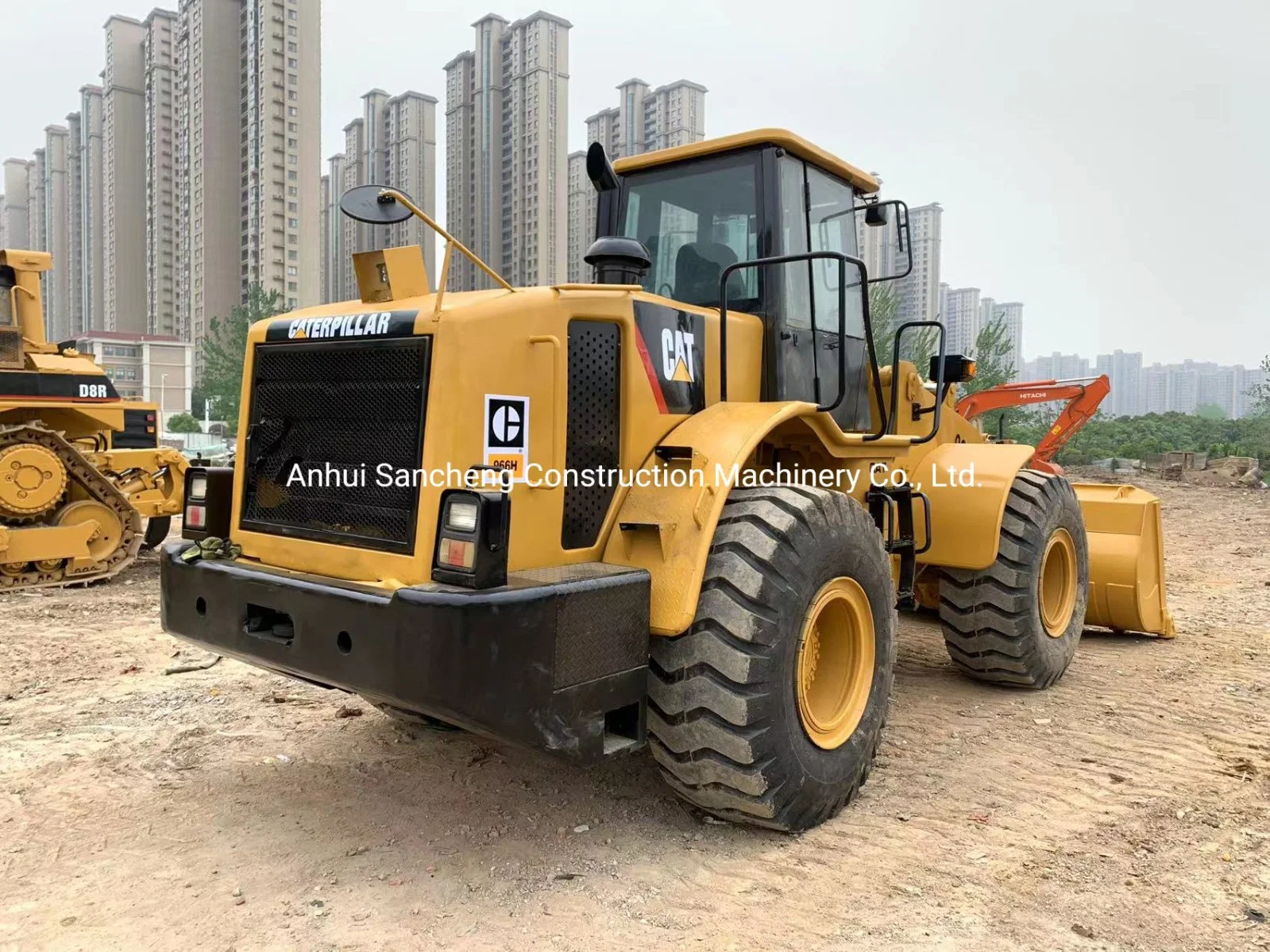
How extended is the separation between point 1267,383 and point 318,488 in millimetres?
29718

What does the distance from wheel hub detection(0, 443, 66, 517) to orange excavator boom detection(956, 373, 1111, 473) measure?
8001mm

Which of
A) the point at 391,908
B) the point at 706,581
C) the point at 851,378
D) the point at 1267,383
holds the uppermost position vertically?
the point at 1267,383

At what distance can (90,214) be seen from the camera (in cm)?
6744

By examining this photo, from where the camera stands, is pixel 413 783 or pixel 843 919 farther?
pixel 413 783

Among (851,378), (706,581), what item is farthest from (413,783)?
(851,378)

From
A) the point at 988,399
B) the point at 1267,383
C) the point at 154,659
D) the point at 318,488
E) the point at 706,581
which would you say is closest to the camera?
the point at 706,581

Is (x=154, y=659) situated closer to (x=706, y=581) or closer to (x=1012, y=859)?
(x=706, y=581)

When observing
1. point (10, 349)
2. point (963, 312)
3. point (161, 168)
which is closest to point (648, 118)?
point (963, 312)

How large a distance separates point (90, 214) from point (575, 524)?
7646 cm

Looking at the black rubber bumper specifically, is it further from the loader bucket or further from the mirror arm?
the loader bucket

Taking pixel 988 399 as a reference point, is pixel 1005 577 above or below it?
below

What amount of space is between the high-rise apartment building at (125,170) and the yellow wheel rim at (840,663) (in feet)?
207

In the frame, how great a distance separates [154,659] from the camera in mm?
6285

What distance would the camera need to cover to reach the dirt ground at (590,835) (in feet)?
9.53
